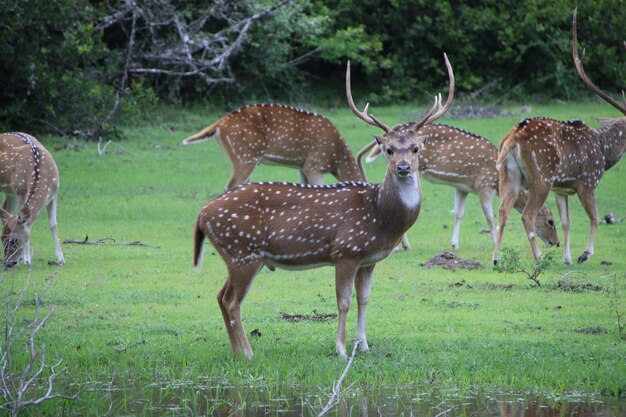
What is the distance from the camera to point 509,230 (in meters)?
14.5

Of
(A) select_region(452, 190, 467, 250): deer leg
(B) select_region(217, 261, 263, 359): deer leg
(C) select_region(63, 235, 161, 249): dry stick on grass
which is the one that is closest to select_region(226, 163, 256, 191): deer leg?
(C) select_region(63, 235, 161, 249): dry stick on grass

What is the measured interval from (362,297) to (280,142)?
6.33 meters

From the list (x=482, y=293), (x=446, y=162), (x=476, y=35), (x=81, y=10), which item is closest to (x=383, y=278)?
(x=482, y=293)

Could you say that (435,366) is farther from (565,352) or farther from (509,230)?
(509,230)

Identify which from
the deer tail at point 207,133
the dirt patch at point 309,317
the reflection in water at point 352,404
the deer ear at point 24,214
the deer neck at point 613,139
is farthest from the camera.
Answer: the deer tail at point 207,133

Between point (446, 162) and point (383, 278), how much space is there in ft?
8.55

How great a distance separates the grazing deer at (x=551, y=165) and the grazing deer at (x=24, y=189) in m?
5.03

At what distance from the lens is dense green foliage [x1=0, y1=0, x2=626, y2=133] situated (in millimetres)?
22062

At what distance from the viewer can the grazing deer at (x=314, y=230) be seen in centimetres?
812

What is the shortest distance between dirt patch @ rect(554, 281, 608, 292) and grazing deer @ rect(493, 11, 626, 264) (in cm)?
102

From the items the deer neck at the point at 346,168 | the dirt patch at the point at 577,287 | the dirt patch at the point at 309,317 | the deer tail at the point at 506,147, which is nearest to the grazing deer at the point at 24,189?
the dirt patch at the point at 309,317

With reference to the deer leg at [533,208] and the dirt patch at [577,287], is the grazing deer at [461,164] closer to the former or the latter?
the deer leg at [533,208]

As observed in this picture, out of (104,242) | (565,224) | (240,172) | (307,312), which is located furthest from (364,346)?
(240,172)

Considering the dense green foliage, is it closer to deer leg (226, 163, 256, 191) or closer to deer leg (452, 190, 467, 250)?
deer leg (226, 163, 256, 191)
